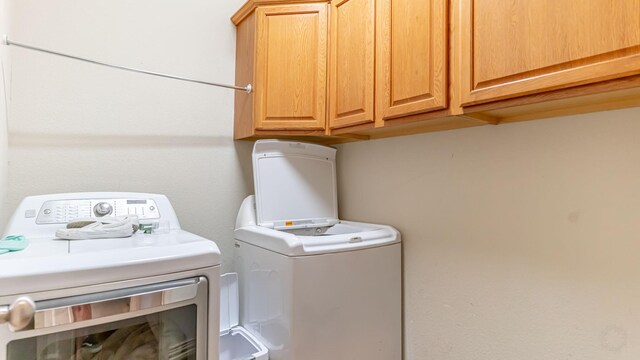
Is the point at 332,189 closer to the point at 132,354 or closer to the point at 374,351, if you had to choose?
the point at 374,351

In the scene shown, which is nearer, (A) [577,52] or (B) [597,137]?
(A) [577,52]

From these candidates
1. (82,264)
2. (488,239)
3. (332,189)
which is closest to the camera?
(82,264)

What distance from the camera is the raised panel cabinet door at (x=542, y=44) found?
31.2 inches

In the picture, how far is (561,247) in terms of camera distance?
112 centimetres

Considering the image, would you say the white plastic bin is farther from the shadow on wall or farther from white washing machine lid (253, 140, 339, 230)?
the shadow on wall

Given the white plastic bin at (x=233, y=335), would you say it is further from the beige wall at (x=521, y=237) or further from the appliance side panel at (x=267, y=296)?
the beige wall at (x=521, y=237)

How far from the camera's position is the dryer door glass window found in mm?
823

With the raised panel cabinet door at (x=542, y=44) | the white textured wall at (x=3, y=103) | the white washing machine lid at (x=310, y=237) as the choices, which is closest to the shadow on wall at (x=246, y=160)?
the white washing machine lid at (x=310, y=237)

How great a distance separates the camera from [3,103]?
1159 millimetres

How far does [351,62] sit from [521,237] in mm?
1033

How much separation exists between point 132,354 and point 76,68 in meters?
1.33

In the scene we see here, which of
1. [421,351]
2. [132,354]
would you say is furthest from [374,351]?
[132,354]

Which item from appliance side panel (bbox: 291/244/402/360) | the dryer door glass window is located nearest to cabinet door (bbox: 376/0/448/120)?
appliance side panel (bbox: 291/244/402/360)

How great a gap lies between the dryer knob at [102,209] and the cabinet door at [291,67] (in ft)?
2.50
